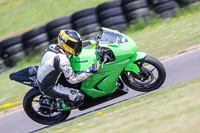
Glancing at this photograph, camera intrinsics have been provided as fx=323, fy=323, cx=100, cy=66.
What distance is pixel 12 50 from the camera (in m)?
11.3

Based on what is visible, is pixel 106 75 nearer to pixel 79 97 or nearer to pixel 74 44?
pixel 79 97

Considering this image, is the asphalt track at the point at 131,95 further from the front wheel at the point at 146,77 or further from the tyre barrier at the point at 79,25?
the tyre barrier at the point at 79,25

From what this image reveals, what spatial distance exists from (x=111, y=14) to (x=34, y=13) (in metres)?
6.38

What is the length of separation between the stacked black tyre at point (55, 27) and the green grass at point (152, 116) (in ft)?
19.1

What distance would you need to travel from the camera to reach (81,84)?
617cm

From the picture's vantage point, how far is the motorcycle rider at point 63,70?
566cm

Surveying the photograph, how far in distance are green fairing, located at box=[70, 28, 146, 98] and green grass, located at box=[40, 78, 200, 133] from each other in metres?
0.46

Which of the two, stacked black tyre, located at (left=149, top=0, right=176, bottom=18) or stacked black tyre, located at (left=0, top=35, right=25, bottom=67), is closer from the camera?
stacked black tyre, located at (left=0, top=35, right=25, bottom=67)

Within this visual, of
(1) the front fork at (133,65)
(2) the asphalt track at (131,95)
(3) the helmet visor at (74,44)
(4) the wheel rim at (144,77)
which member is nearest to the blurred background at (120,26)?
(2) the asphalt track at (131,95)

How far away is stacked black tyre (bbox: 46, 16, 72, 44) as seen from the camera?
11.3 meters

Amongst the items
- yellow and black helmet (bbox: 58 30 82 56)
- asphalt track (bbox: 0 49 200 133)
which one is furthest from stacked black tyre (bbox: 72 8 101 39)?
yellow and black helmet (bbox: 58 30 82 56)

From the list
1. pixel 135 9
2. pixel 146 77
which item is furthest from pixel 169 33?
pixel 146 77

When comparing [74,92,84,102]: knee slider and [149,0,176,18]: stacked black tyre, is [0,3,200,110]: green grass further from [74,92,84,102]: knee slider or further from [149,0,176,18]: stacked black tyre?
[74,92,84,102]: knee slider

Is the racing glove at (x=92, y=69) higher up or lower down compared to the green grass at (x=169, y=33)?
higher up
